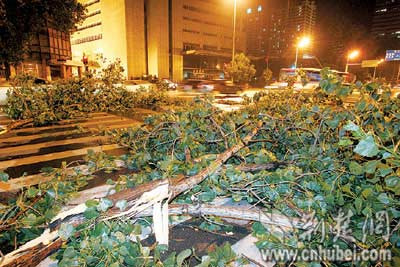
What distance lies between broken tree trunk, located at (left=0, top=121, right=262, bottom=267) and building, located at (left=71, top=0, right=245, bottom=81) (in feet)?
149

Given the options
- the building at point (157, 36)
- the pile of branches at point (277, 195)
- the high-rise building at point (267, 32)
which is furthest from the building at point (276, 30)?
the pile of branches at point (277, 195)

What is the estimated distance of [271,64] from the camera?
199ft

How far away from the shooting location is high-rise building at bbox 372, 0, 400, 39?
1505 inches

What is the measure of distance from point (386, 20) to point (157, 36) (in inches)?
1671

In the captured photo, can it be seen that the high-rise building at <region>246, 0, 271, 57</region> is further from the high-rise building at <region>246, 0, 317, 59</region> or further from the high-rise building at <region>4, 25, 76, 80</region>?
the high-rise building at <region>4, 25, 76, 80</region>

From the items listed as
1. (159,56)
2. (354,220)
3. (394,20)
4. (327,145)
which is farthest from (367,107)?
(394,20)

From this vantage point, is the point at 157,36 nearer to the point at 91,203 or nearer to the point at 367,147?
the point at 91,203

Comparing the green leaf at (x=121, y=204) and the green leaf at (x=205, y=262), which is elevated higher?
the green leaf at (x=121, y=204)

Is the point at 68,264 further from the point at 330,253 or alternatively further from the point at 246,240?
the point at 330,253

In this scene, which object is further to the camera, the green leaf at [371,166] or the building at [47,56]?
the building at [47,56]

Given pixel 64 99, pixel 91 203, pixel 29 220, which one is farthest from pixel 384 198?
pixel 64 99

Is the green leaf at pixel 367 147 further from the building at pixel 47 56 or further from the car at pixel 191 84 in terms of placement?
the building at pixel 47 56

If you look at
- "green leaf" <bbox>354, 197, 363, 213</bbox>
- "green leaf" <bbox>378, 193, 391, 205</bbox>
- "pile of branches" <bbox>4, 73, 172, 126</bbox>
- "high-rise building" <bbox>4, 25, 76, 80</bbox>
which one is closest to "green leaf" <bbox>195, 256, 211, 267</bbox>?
"green leaf" <bbox>354, 197, 363, 213</bbox>

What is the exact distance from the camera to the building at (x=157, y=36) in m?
45.5
